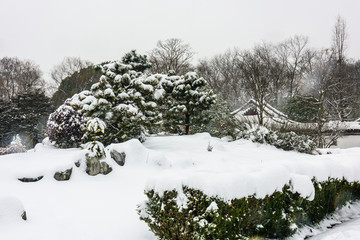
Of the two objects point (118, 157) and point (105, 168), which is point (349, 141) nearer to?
point (118, 157)

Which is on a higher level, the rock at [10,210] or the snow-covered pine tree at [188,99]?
the snow-covered pine tree at [188,99]

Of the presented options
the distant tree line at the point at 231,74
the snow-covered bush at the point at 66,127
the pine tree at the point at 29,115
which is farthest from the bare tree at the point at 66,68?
the snow-covered bush at the point at 66,127

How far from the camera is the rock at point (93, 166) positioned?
619 centimetres

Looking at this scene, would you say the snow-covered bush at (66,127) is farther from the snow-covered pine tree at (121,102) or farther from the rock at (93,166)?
→ the rock at (93,166)

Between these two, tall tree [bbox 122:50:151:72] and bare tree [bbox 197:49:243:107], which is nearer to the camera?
tall tree [bbox 122:50:151:72]

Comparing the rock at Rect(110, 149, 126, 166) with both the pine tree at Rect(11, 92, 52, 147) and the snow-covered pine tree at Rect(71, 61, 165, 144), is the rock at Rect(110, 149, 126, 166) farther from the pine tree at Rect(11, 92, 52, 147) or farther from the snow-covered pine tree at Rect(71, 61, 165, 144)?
the pine tree at Rect(11, 92, 52, 147)

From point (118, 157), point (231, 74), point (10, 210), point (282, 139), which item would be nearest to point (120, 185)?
point (118, 157)

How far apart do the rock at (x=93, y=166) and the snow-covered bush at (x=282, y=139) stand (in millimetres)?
7974

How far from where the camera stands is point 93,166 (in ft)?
20.4

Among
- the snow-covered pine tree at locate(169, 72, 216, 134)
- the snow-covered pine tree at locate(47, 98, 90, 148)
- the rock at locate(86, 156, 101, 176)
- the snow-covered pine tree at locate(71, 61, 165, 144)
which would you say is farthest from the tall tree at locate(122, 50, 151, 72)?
the rock at locate(86, 156, 101, 176)

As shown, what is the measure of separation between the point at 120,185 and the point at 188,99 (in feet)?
27.6

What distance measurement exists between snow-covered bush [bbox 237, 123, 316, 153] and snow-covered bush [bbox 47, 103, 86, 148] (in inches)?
316

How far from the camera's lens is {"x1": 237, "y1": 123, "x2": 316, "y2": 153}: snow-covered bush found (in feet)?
35.6

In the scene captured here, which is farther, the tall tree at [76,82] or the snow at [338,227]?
the tall tree at [76,82]
